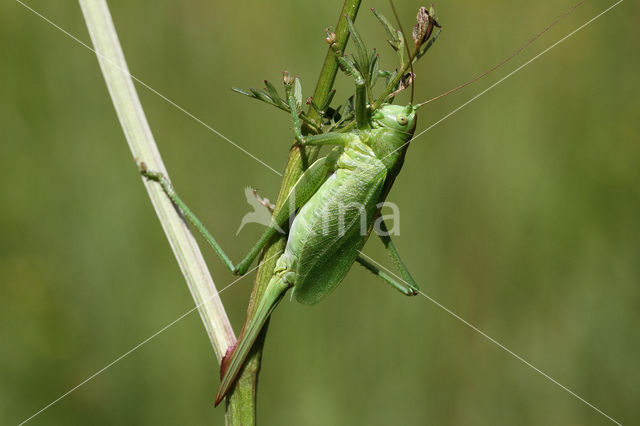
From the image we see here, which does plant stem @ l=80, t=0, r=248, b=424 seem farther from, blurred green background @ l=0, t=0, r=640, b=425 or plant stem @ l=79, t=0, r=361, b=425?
blurred green background @ l=0, t=0, r=640, b=425

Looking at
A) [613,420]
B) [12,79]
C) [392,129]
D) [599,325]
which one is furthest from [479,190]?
[12,79]

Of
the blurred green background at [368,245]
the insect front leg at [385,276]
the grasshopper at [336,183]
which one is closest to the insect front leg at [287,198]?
the grasshopper at [336,183]

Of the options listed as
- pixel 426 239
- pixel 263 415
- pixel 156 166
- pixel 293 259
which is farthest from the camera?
pixel 426 239

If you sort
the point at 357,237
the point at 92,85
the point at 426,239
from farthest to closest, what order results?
the point at 426,239, the point at 92,85, the point at 357,237

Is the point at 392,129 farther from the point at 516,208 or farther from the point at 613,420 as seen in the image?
the point at 613,420

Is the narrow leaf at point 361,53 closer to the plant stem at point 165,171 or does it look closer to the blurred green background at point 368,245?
the plant stem at point 165,171

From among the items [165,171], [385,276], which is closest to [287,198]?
[165,171]
